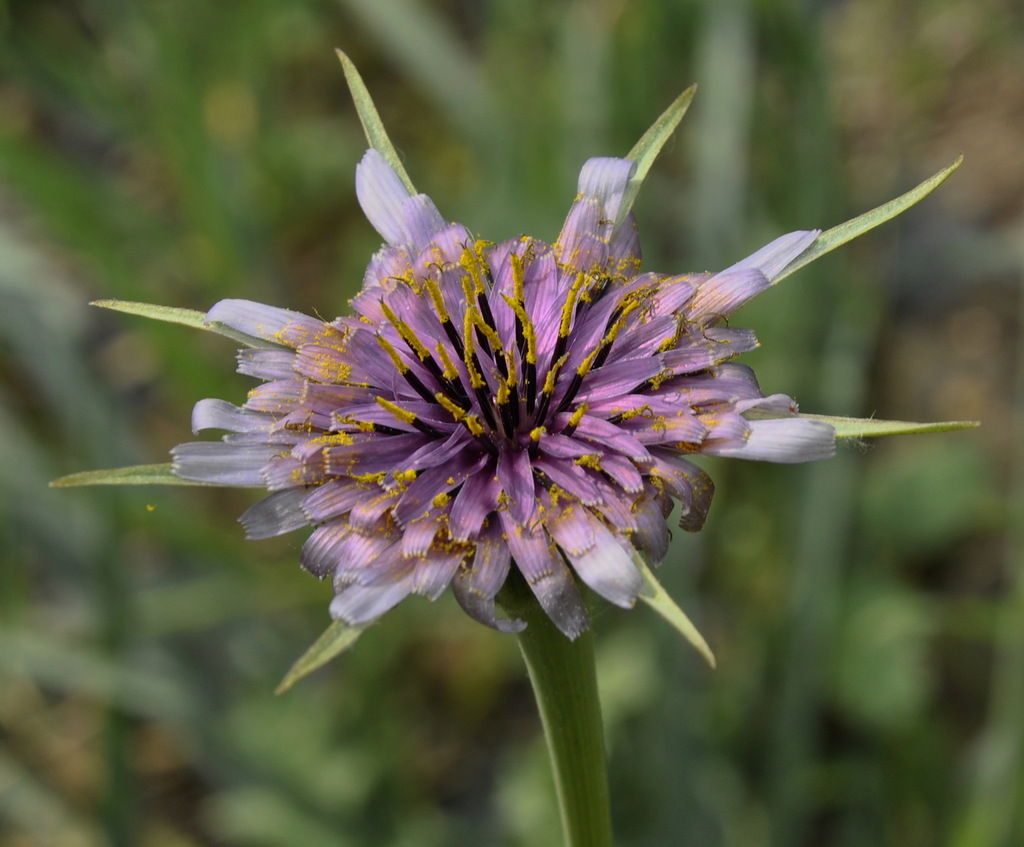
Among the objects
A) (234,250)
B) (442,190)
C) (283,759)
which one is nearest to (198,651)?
(283,759)

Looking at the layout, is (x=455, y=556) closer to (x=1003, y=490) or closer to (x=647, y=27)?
(x=647, y=27)

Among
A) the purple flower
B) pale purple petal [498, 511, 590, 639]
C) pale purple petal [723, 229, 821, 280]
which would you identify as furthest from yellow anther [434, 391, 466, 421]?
pale purple petal [723, 229, 821, 280]

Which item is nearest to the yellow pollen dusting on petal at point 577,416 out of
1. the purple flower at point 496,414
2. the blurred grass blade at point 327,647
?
the purple flower at point 496,414

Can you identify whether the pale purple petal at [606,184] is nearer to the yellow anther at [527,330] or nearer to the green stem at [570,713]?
the yellow anther at [527,330]

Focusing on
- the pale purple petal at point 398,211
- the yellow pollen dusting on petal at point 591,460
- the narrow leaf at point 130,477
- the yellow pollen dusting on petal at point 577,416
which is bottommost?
the yellow pollen dusting on petal at point 591,460

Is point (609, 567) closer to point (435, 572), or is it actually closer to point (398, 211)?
point (435, 572)
